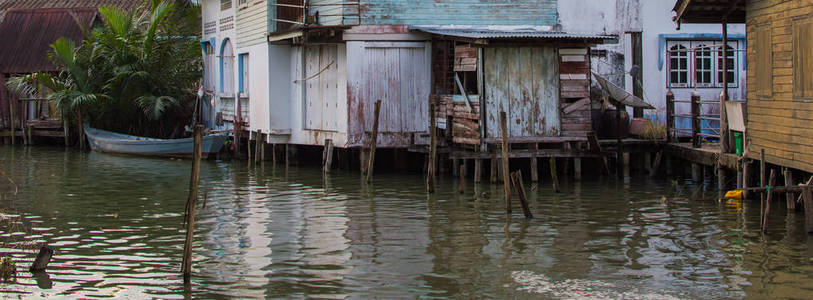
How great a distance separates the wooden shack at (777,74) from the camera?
15.3 metres

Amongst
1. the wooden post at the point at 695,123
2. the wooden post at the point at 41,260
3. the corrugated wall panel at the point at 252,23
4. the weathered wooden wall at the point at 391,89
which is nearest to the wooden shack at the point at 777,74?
the wooden post at the point at 695,123

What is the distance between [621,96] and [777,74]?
21.3 feet

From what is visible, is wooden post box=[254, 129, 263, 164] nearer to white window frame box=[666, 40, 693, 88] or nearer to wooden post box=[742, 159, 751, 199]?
white window frame box=[666, 40, 693, 88]

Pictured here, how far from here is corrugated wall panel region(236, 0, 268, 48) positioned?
2642 cm

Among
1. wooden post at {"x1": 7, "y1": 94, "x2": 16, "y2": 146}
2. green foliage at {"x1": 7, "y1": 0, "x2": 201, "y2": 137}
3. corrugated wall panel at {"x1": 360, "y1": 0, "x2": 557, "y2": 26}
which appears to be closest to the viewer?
corrugated wall panel at {"x1": 360, "y1": 0, "x2": 557, "y2": 26}

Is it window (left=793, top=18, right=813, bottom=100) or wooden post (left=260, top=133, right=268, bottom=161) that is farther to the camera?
wooden post (left=260, top=133, right=268, bottom=161)

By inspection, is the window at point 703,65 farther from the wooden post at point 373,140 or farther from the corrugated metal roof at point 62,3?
the corrugated metal roof at point 62,3

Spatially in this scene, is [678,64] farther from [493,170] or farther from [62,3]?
[62,3]

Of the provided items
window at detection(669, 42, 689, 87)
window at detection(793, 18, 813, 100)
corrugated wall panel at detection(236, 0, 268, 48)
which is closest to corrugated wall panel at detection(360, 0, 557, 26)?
window at detection(669, 42, 689, 87)

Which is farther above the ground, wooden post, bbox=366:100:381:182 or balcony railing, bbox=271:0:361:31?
balcony railing, bbox=271:0:361:31

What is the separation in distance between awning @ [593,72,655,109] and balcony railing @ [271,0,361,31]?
5.50 metres

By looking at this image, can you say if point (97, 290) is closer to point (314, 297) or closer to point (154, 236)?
point (314, 297)

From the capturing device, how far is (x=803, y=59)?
607 inches

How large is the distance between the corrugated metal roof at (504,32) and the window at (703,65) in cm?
418
